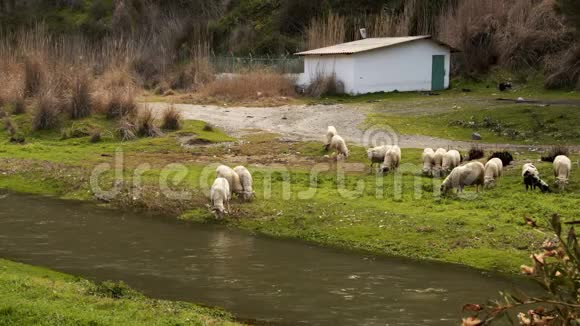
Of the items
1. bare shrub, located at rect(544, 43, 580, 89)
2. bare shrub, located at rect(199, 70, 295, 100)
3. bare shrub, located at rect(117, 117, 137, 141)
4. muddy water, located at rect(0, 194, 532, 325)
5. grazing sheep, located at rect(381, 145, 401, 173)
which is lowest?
muddy water, located at rect(0, 194, 532, 325)

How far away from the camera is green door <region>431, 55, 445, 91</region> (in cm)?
4609

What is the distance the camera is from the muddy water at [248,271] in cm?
1357

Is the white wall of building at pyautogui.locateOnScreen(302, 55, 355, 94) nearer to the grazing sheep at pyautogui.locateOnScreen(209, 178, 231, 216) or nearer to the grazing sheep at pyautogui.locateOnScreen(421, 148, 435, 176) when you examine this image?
the grazing sheep at pyautogui.locateOnScreen(421, 148, 435, 176)

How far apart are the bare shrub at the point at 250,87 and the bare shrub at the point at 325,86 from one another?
1.03m

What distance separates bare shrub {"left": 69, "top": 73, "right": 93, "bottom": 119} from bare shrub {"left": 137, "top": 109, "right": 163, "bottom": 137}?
284cm

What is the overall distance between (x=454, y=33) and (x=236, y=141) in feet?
76.1

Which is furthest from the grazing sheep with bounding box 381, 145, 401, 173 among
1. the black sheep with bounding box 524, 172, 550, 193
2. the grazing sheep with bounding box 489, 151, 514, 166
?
the black sheep with bounding box 524, 172, 550, 193

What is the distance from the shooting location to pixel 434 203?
20.1m

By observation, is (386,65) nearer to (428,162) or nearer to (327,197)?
(428,162)

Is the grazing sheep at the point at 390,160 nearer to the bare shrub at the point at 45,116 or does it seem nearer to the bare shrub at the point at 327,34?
the bare shrub at the point at 45,116

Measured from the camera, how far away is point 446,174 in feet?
75.2

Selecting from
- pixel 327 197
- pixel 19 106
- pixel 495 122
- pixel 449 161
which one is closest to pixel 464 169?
pixel 449 161

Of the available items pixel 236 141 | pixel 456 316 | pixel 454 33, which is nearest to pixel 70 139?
A: pixel 236 141

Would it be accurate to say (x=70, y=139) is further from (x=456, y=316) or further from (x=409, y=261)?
(x=456, y=316)
